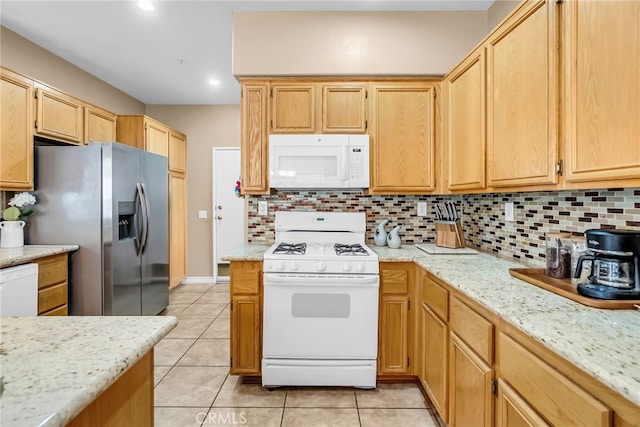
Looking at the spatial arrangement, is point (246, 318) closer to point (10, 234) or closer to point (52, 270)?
point (52, 270)

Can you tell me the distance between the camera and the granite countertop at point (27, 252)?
2051 mm

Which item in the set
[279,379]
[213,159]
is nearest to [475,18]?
[279,379]

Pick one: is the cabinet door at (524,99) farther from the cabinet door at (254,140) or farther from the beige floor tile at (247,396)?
the beige floor tile at (247,396)

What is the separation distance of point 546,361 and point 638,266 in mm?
508

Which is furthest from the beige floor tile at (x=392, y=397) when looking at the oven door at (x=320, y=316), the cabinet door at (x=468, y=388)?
the cabinet door at (x=468, y=388)

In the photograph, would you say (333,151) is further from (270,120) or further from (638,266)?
(638,266)

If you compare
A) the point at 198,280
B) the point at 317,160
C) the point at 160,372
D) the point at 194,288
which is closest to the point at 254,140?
the point at 317,160

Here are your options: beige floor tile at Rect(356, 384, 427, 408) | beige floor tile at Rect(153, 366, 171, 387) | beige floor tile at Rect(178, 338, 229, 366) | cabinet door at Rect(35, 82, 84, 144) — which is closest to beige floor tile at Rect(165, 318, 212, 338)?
beige floor tile at Rect(178, 338, 229, 366)

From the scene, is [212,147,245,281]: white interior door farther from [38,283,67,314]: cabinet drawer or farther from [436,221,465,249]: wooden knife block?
[436,221,465,249]: wooden knife block

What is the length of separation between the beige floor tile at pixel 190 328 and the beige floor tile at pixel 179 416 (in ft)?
3.28

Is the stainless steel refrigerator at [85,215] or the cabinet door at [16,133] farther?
the stainless steel refrigerator at [85,215]

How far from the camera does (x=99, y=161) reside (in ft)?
8.65

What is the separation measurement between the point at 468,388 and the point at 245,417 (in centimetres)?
125

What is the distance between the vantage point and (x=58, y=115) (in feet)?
9.16
